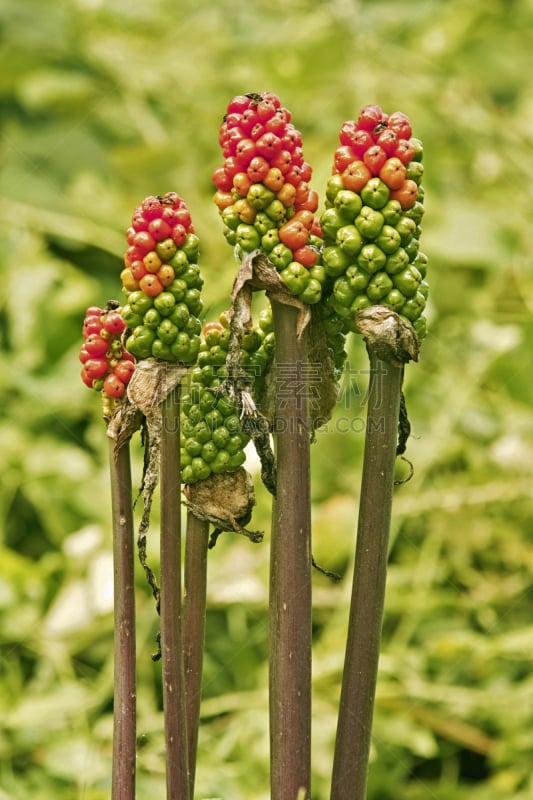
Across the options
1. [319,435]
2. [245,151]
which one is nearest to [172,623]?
[245,151]

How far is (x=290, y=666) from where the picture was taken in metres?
0.52

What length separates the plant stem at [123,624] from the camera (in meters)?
0.53

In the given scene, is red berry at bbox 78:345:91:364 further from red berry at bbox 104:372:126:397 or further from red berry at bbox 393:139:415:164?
red berry at bbox 393:139:415:164

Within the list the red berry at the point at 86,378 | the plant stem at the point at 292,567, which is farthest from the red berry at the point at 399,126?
the red berry at the point at 86,378

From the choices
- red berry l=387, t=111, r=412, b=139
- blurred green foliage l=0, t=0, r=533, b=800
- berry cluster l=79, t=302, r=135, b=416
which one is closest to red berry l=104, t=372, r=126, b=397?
berry cluster l=79, t=302, r=135, b=416

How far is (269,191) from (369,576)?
0.21m

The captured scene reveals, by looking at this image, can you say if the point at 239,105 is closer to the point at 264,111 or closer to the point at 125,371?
the point at 264,111

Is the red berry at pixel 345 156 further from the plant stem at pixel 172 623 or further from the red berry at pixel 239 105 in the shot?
the plant stem at pixel 172 623

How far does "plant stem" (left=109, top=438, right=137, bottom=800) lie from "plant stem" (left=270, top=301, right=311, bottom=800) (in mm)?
82

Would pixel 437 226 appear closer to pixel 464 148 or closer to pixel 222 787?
pixel 464 148

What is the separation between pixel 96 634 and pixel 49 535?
32 centimetres

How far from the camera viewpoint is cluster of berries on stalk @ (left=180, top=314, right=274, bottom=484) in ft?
1.82

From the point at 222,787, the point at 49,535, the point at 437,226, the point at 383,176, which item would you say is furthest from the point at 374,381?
the point at 437,226

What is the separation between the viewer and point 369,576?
20.7 inches
